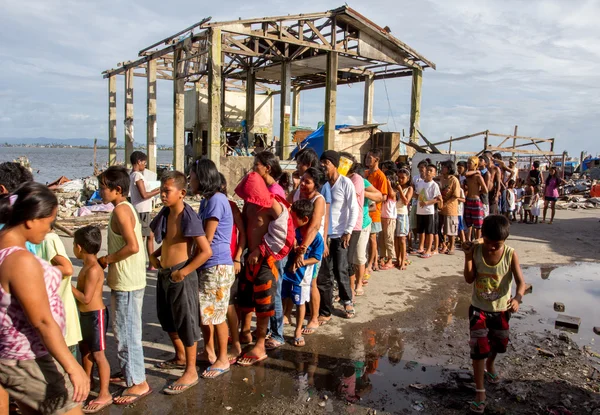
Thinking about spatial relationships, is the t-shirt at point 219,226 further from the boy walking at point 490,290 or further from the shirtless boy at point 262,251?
the boy walking at point 490,290

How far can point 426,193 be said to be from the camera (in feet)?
26.5

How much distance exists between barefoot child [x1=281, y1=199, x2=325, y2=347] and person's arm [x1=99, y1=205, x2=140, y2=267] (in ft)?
5.35

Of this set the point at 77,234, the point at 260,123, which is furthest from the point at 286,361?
the point at 260,123

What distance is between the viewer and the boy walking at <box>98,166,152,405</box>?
129 inches

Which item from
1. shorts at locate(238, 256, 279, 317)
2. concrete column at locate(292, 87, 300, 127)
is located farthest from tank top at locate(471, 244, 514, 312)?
concrete column at locate(292, 87, 300, 127)

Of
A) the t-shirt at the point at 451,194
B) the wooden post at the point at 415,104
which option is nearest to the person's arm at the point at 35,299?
the t-shirt at the point at 451,194

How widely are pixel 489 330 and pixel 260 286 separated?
1.96m

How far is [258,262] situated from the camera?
13.0ft

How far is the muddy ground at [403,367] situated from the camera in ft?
11.1

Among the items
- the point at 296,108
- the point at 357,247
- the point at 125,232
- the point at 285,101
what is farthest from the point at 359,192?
the point at 296,108

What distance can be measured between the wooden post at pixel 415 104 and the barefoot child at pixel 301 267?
45.8ft

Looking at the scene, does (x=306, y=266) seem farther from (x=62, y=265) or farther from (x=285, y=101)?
(x=285, y=101)

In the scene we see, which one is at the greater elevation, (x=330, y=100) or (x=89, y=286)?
(x=330, y=100)

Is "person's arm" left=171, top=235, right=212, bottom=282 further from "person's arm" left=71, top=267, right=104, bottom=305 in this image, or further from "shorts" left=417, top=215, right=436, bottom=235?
"shorts" left=417, top=215, right=436, bottom=235
